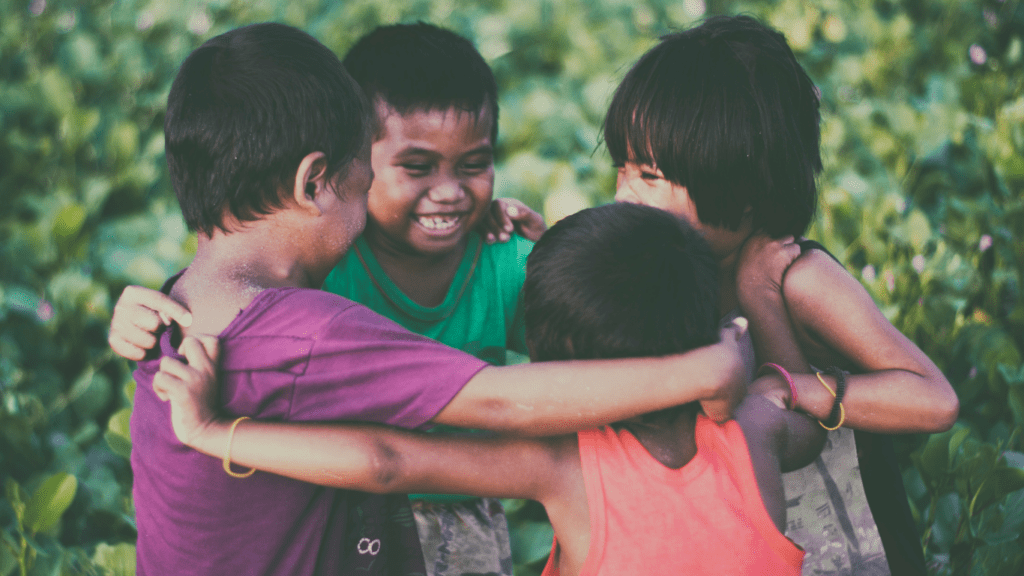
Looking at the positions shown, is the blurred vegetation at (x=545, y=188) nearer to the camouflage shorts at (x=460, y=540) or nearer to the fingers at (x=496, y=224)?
the camouflage shorts at (x=460, y=540)

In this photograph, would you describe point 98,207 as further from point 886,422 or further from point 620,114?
point 886,422

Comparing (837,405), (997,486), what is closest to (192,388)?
(837,405)

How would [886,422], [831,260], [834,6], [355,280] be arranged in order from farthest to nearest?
[834,6] < [355,280] < [831,260] < [886,422]

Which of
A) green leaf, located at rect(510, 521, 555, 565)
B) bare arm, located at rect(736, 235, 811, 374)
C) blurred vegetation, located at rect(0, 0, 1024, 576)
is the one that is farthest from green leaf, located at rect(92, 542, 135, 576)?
bare arm, located at rect(736, 235, 811, 374)

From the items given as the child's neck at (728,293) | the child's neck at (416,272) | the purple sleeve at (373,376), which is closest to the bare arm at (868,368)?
the child's neck at (728,293)

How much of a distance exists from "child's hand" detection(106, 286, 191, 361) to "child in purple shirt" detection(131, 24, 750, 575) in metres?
0.02

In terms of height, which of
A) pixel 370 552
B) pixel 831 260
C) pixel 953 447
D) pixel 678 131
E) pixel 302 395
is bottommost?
pixel 953 447

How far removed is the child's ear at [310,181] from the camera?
1.32 meters

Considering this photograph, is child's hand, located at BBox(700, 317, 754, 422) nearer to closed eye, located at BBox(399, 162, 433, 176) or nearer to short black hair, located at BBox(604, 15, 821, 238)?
short black hair, located at BBox(604, 15, 821, 238)

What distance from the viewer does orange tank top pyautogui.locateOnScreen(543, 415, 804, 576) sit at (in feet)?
3.87

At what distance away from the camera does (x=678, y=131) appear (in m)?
1.62

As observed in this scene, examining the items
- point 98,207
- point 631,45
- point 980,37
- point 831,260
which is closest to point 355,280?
point 831,260

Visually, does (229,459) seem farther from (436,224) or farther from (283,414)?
(436,224)

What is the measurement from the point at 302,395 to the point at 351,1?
4.70 metres
